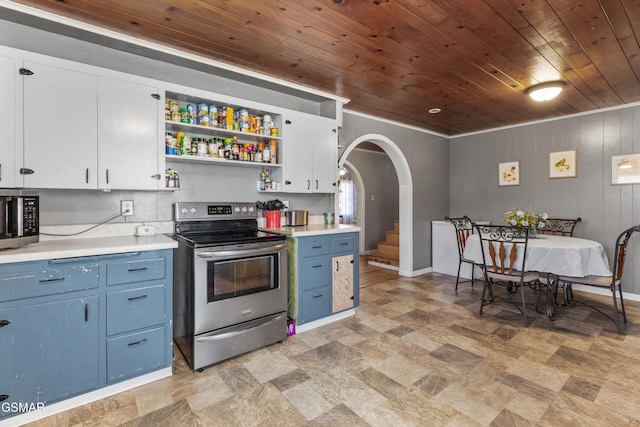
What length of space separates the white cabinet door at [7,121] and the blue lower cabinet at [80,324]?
0.62 metres

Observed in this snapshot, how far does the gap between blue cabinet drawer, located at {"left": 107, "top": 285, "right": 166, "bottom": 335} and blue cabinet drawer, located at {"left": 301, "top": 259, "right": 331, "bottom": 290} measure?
4.04 feet

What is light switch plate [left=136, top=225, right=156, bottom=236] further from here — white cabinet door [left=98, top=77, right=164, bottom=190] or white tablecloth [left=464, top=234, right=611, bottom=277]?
white tablecloth [left=464, top=234, right=611, bottom=277]

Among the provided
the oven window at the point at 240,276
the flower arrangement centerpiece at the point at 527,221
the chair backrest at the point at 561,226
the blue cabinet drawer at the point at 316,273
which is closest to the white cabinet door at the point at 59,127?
the oven window at the point at 240,276

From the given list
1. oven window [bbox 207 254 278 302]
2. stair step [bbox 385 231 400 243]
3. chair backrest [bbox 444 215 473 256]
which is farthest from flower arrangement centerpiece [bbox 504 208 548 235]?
oven window [bbox 207 254 278 302]

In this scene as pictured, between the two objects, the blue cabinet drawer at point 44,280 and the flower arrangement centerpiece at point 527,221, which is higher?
the flower arrangement centerpiece at point 527,221

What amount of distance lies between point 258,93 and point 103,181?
5.61ft

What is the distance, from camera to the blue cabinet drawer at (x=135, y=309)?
2016 millimetres

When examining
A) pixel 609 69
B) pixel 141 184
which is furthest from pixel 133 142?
pixel 609 69

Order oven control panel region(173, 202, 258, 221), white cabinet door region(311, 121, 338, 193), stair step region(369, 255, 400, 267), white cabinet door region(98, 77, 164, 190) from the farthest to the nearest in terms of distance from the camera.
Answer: stair step region(369, 255, 400, 267), white cabinet door region(311, 121, 338, 193), oven control panel region(173, 202, 258, 221), white cabinet door region(98, 77, 164, 190)

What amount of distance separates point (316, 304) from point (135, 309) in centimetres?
156

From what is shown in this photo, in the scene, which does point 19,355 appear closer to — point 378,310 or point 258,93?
point 258,93

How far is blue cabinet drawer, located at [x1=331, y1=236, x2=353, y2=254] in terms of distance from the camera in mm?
3197

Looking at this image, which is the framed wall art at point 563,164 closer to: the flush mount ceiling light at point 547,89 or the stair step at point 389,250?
the flush mount ceiling light at point 547,89

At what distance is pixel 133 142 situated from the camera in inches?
92.5
